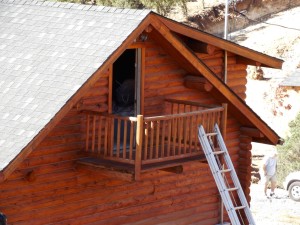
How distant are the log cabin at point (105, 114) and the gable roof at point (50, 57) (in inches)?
1.0

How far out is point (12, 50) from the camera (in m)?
16.8

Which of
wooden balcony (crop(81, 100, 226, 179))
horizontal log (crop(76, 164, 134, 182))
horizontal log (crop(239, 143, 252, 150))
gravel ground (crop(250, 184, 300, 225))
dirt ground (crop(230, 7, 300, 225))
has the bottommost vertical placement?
dirt ground (crop(230, 7, 300, 225))

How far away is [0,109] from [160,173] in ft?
14.5

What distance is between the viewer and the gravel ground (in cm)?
2388

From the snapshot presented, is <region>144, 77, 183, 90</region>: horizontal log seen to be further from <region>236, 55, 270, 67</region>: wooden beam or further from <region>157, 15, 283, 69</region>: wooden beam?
<region>236, 55, 270, 67</region>: wooden beam

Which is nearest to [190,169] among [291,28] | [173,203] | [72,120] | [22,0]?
[173,203]

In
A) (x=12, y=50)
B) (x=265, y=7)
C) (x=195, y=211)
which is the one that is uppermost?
(x=12, y=50)

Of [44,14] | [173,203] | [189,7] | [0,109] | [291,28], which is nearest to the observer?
[0,109]

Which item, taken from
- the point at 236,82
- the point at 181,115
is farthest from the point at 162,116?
the point at 236,82

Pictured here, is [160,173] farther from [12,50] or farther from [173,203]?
[12,50]

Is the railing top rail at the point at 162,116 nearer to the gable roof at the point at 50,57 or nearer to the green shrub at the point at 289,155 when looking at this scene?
the gable roof at the point at 50,57

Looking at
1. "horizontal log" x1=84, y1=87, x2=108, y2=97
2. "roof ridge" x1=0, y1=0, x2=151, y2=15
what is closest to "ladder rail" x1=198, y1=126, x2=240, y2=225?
"horizontal log" x1=84, y1=87, x2=108, y2=97

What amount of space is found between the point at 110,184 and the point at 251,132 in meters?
4.07

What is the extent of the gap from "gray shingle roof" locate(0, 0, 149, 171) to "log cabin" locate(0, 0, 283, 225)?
0.02 m
